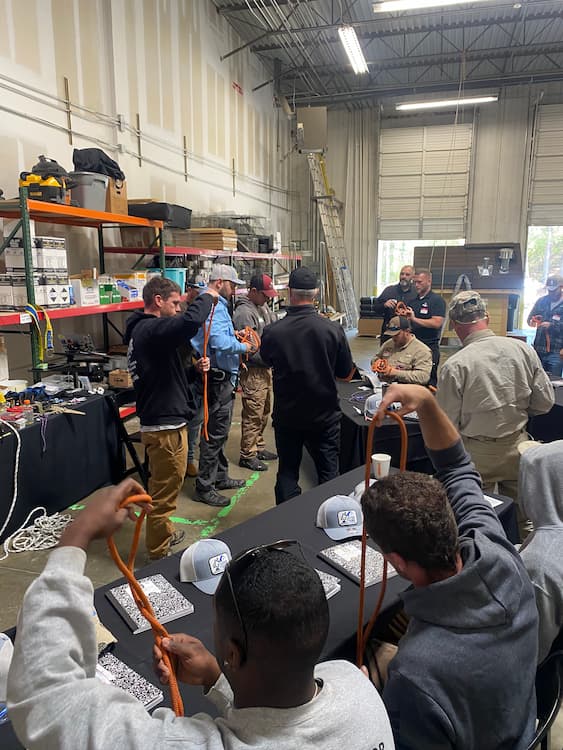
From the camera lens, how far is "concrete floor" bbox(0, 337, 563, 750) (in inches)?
109

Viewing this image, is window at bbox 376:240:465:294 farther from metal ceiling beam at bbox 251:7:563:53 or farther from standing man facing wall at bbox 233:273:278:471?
standing man facing wall at bbox 233:273:278:471

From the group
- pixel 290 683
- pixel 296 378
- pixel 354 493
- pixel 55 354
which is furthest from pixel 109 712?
pixel 55 354

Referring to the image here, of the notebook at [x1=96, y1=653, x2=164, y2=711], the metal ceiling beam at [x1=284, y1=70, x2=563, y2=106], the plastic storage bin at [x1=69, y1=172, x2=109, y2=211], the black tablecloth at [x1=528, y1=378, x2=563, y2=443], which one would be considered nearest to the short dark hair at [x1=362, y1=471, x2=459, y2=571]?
the notebook at [x1=96, y1=653, x2=164, y2=711]

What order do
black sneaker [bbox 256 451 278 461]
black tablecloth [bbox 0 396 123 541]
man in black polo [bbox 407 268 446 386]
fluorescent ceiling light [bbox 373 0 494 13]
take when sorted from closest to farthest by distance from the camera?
black tablecloth [bbox 0 396 123 541]
black sneaker [bbox 256 451 278 461]
man in black polo [bbox 407 268 446 386]
fluorescent ceiling light [bbox 373 0 494 13]

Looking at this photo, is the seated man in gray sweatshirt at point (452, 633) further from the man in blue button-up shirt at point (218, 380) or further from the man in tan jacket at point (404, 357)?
the man in tan jacket at point (404, 357)

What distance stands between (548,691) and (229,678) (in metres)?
0.92

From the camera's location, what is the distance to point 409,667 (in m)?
1.05

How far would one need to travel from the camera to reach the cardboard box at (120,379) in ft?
14.2

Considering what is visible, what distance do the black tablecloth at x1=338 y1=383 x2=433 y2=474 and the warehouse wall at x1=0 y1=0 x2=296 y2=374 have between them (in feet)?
9.35

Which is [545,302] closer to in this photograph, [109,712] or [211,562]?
[211,562]

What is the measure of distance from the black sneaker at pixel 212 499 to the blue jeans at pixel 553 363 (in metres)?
3.82

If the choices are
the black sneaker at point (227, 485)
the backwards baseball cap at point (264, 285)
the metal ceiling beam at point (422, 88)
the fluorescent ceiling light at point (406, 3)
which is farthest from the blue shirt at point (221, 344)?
the metal ceiling beam at point (422, 88)

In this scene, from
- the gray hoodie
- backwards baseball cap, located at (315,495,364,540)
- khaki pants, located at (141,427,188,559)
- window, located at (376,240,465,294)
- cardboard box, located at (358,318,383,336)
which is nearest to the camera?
the gray hoodie

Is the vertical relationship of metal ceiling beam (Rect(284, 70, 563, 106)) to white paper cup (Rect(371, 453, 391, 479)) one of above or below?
above
